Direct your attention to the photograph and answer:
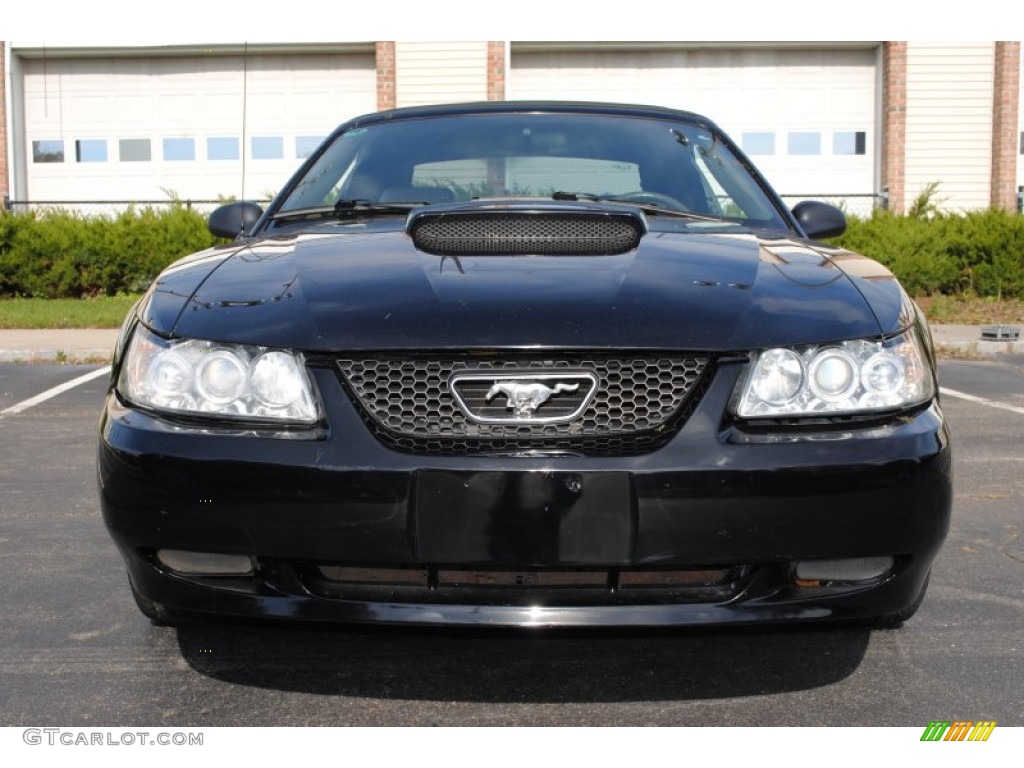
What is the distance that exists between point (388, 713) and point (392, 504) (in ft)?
1.99

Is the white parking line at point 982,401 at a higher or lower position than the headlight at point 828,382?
lower

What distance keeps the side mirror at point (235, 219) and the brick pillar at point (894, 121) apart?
16723 millimetres

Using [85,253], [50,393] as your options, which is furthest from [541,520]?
[85,253]

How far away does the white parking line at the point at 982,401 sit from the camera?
7410 mm

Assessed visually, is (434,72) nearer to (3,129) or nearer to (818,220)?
(3,129)

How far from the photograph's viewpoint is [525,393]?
2.37 m

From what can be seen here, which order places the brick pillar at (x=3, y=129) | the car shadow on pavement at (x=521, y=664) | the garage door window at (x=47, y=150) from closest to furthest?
the car shadow on pavement at (x=521, y=664) → the brick pillar at (x=3, y=129) → the garage door window at (x=47, y=150)

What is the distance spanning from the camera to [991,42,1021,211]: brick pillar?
1930cm

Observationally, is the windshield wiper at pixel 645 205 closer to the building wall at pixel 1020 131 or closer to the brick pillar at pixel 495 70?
the brick pillar at pixel 495 70

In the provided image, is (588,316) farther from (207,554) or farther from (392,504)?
(207,554)

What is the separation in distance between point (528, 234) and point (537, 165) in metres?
1.21
